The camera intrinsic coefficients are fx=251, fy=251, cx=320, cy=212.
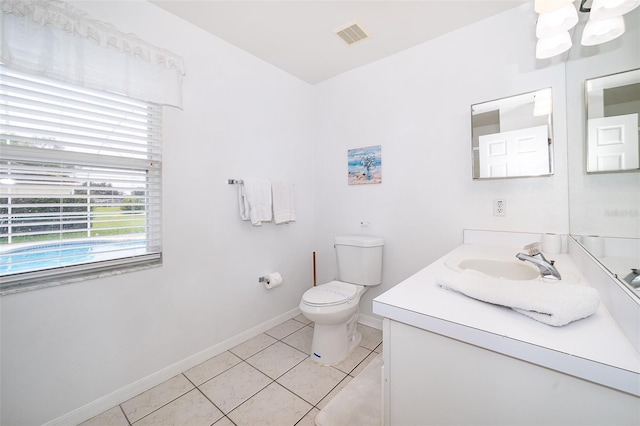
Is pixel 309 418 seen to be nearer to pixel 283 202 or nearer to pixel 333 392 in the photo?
pixel 333 392

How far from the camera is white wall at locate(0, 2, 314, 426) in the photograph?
1.21 m

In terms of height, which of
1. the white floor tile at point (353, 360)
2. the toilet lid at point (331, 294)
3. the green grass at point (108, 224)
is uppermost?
the green grass at point (108, 224)

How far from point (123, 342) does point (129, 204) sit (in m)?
0.79

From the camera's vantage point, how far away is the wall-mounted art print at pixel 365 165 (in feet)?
7.15

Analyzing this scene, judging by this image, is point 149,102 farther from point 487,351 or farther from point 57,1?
point 487,351

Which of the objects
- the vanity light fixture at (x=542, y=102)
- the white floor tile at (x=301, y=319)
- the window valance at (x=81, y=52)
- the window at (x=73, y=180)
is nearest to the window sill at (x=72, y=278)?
the window at (x=73, y=180)

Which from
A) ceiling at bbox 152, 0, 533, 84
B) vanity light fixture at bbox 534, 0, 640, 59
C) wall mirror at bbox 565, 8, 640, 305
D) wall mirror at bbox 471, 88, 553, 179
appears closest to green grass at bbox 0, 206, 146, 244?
ceiling at bbox 152, 0, 533, 84

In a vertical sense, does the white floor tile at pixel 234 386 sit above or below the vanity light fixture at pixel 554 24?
below

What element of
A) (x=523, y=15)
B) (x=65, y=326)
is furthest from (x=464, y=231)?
(x=65, y=326)

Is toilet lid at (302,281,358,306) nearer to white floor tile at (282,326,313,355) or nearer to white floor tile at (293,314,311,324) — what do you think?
white floor tile at (282,326,313,355)

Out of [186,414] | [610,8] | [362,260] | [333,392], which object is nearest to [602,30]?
[610,8]

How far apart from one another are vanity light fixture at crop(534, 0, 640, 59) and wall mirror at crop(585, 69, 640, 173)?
0.55 feet

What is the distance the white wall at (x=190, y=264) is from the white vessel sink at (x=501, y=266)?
4.97ft

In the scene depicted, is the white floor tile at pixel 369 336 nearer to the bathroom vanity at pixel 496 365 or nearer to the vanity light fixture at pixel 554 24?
the bathroom vanity at pixel 496 365
